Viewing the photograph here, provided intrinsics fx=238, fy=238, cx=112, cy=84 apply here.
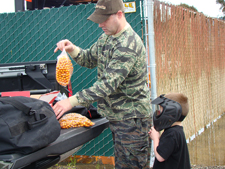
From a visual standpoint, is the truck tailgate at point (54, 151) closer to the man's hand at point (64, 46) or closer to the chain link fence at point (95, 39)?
the man's hand at point (64, 46)

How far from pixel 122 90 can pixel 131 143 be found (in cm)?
49

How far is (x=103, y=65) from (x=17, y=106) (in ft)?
3.03

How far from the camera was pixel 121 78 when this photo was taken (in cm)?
198

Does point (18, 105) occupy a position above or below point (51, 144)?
above

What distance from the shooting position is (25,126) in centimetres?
154

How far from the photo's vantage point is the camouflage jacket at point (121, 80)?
6.46 ft

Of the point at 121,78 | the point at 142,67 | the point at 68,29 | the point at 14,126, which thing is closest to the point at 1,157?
the point at 14,126

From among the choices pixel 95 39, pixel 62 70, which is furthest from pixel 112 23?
pixel 95 39

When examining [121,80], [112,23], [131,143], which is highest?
[112,23]

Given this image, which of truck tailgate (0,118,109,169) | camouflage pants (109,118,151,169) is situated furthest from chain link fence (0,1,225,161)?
truck tailgate (0,118,109,169)

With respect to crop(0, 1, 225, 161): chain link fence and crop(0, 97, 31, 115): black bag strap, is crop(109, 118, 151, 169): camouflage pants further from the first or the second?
crop(0, 1, 225, 161): chain link fence

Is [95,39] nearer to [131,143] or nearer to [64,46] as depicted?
[64,46]

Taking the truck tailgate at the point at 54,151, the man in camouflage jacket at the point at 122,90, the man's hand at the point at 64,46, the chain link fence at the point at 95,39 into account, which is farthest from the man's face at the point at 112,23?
the chain link fence at the point at 95,39

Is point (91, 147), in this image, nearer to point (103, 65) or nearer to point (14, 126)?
point (103, 65)
